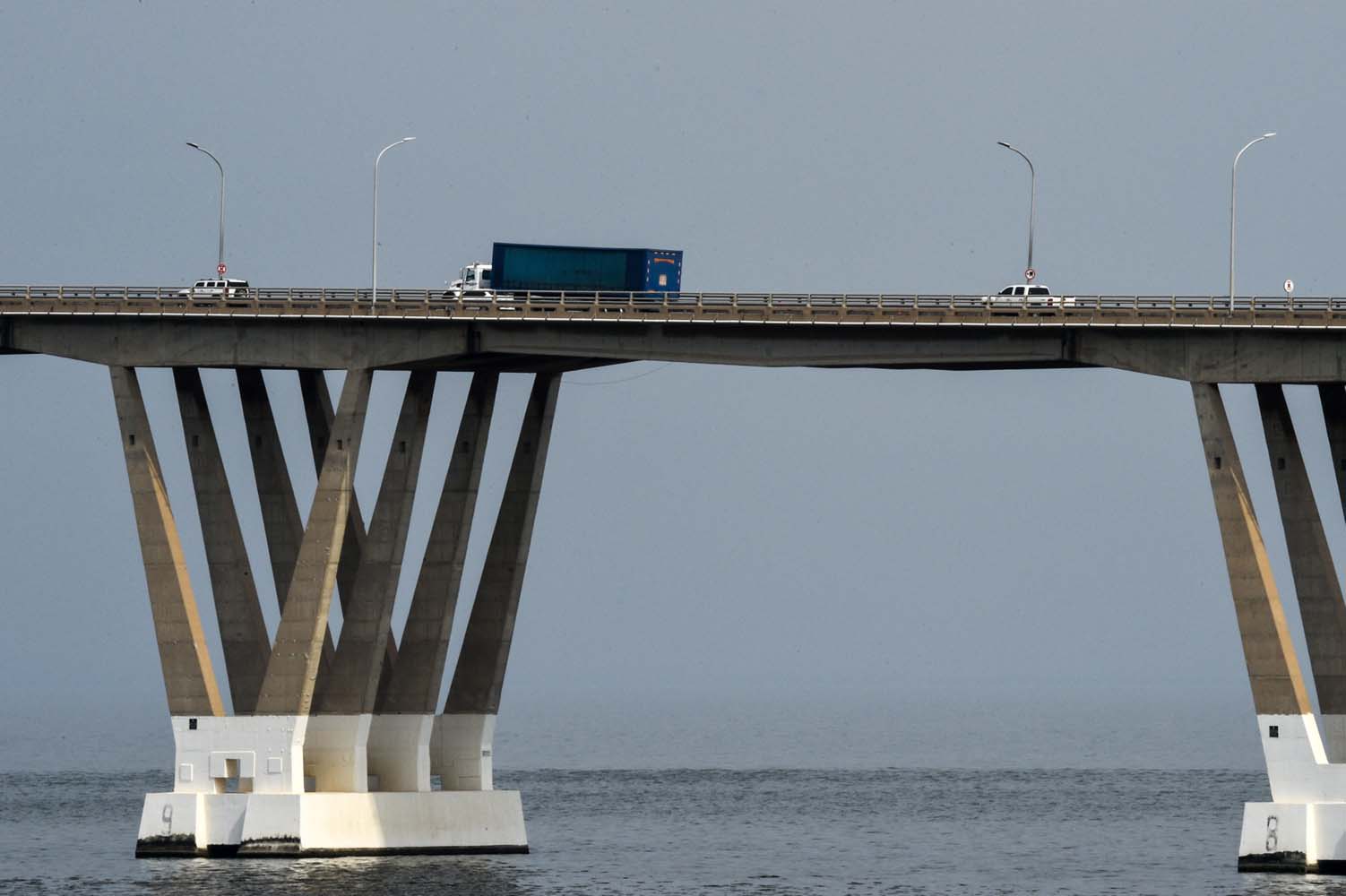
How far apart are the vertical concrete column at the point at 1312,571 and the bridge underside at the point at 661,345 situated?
9.47ft

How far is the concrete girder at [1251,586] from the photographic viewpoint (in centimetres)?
8950

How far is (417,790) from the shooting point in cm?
10106

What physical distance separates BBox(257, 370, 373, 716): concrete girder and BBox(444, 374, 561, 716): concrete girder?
837 centimetres

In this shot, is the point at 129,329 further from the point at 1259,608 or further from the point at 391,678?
the point at 1259,608

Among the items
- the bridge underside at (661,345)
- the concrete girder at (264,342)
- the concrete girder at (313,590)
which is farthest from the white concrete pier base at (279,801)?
the bridge underside at (661,345)

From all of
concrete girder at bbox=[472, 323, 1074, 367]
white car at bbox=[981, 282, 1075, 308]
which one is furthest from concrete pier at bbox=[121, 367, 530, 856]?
white car at bbox=[981, 282, 1075, 308]

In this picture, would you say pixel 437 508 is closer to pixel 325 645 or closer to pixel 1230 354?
pixel 325 645

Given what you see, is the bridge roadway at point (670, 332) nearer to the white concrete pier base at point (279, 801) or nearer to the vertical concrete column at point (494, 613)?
the vertical concrete column at point (494, 613)

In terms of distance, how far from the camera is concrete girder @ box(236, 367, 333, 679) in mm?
100688

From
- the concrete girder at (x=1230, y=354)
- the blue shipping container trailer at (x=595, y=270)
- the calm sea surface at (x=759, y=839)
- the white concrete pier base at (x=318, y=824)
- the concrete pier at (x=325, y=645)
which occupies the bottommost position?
the calm sea surface at (x=759, y=839)

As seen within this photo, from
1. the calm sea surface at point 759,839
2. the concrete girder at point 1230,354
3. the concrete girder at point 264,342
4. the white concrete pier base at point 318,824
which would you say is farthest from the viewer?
the concrete girder at point 264,342

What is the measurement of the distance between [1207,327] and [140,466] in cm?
3576

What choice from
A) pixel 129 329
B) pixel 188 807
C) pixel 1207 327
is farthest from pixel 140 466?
pixel 1207 327

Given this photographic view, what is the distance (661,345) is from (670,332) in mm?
537
